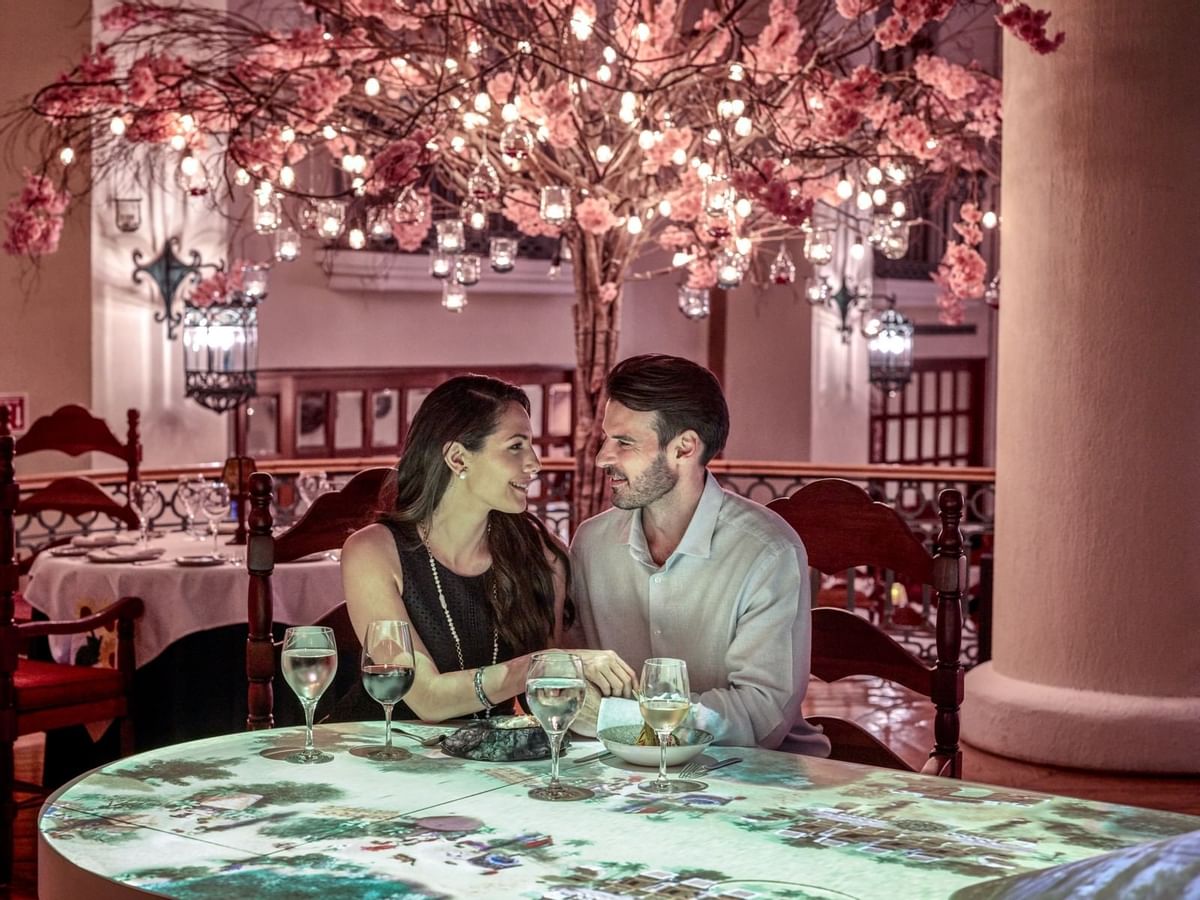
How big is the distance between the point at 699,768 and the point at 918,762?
3618mm

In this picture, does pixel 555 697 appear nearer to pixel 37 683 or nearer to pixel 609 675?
pixel 609 675

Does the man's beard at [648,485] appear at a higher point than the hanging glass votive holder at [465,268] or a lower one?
lower

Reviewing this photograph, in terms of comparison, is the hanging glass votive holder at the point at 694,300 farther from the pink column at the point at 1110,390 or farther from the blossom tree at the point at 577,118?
the pink column at the point at 1110,390

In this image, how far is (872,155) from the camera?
582cm

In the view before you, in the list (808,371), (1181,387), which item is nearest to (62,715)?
(1181,387)

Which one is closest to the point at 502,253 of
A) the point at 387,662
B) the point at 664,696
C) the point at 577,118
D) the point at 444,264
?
the point at 444,264

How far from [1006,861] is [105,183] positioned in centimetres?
709

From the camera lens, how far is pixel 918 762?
5.66 metres

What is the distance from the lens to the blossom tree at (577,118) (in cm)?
525

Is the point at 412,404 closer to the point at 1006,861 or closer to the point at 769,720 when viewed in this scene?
the point at 769,720

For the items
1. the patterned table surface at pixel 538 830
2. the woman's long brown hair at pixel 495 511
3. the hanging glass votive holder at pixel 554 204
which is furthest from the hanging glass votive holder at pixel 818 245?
the patterned table surface at pixel 538 830

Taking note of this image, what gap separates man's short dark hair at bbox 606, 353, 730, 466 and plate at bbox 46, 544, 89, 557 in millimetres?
2795

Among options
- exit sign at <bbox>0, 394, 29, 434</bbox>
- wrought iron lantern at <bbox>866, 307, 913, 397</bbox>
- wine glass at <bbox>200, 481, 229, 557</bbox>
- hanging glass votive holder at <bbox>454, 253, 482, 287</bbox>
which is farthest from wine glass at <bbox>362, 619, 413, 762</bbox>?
wrought iron lantern at <bbox>866, 307, 913, 397</bbox>

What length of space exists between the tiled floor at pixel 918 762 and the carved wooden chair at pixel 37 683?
0.43ft
